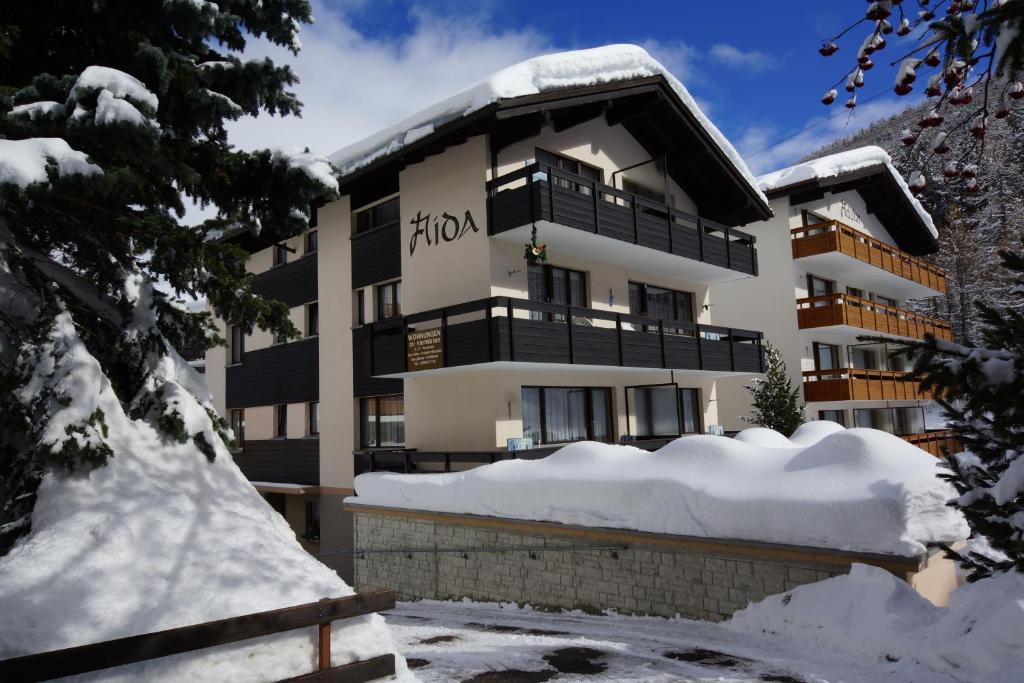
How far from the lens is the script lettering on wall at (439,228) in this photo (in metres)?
17.0

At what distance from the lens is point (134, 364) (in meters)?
7.86

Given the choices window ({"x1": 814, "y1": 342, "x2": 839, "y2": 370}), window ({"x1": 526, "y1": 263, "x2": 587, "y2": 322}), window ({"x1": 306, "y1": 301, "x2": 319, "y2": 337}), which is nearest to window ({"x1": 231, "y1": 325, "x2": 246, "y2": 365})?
window ({"x1": 306, "y1": 301, "x2": 319, "y2": 337})

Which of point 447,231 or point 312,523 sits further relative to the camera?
point 312,523

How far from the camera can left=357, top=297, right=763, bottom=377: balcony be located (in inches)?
592

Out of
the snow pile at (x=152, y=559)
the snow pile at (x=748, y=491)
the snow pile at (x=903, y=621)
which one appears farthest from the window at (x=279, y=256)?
the snow pile at (x=903, y=621)

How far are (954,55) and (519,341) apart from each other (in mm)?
11785

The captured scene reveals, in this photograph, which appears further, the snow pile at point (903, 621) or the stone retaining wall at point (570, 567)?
the stone retaining wall at point (570, 567)

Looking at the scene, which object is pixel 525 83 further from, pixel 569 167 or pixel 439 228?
pixel 439 228

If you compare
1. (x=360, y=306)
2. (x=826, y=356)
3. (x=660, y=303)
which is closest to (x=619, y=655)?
(x=360, y=306)

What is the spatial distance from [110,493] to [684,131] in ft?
61.4

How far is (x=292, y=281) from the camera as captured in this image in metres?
22.5

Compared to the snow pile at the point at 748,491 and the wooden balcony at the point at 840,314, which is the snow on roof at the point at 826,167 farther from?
the snow pile at the point at 748,491

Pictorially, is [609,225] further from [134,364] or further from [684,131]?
[134,364]

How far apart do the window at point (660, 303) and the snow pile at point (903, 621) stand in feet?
41.6
